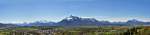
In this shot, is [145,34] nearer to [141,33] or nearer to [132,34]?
[141,33]

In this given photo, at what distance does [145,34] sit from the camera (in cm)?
12419

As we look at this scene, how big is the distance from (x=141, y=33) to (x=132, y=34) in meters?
9.17

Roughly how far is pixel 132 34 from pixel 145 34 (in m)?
11.9

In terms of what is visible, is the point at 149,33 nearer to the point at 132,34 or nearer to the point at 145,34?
the point at 145,34

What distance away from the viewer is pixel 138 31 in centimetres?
13112

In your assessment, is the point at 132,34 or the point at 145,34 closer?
the point at 145,34

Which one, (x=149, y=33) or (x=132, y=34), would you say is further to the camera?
(x=132, y=34)

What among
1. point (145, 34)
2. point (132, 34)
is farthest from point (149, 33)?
point (132, 34)

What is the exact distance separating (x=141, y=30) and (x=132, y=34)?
604 centimetres

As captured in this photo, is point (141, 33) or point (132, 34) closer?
point (141, 33)

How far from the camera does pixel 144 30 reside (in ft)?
426

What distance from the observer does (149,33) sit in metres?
124

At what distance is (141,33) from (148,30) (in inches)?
136
